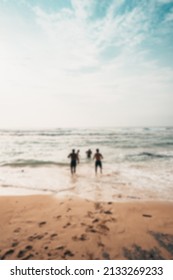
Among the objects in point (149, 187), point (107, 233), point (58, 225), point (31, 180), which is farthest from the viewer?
point (31, 180)

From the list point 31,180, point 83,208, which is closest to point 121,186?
point 83,208


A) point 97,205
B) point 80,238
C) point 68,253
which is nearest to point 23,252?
point 68,253

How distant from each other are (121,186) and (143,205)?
2.92 metres

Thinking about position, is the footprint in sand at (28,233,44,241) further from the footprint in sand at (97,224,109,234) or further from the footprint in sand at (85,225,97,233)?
the footprint in sand at (97,224,109,234)

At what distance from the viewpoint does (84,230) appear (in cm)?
595

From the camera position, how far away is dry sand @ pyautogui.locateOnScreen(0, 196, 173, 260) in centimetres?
489

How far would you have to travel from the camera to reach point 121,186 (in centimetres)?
1095

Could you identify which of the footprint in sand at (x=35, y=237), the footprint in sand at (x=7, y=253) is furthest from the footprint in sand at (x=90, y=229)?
the footprint in sand at (x=7, y=253)

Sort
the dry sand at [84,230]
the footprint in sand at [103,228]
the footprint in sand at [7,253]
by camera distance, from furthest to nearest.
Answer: the footprint in sand at [103,228], the dry sand at [84,230], the footprint in sand at [7,253]

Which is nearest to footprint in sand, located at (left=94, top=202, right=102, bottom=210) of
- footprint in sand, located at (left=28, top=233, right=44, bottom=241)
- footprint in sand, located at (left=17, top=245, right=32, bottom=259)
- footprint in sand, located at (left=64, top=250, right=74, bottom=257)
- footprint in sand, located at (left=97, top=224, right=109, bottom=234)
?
footprint in sand, located at (left=97, top=224, right=109, bottom=234)

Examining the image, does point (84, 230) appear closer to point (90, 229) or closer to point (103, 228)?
point (90, 229)

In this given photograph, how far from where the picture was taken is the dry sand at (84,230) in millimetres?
4891

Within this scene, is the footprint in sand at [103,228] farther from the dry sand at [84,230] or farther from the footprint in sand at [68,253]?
the footprint in sand at [68,253]
